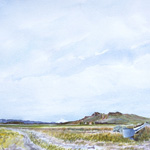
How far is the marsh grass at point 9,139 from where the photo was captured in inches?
368

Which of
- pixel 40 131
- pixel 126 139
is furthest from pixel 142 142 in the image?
pixel 40 131

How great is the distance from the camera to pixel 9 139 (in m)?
9.56

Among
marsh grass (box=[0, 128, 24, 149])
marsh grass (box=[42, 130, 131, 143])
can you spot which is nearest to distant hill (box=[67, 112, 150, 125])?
marsh grass (box=[42, 130, 131, 143])

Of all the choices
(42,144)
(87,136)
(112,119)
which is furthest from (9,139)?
(112,119)

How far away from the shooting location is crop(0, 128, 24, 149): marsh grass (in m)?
9.34

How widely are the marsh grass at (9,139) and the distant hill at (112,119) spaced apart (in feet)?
7.94

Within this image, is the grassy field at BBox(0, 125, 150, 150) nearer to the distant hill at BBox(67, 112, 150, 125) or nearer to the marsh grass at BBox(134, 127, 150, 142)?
the marsh grass at BBox(134, 127, 150, 142)

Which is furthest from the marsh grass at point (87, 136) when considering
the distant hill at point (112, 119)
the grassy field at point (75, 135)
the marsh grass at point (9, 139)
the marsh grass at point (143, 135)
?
the marsh grass at point (9, 139)

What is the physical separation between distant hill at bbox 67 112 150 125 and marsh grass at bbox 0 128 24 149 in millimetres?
2422

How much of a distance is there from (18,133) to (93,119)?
3384 mm

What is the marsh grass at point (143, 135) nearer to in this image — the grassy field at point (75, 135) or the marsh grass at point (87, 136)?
the grassy field at point (75, 135)

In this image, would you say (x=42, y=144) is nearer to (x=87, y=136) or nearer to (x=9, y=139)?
(x=9, y=139)

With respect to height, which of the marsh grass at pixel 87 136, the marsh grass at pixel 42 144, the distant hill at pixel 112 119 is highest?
the distant hill at pixel 112 119

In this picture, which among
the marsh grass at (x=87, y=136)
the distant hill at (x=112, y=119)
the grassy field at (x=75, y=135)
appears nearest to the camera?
the grassy field at (x=75, y=135)
